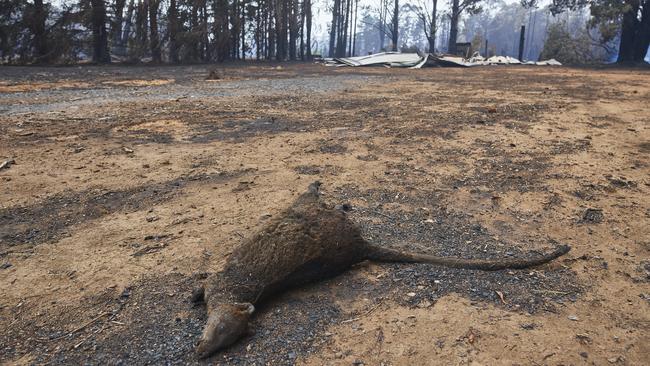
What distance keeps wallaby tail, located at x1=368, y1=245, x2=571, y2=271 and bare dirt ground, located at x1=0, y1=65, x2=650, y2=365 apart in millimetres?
65

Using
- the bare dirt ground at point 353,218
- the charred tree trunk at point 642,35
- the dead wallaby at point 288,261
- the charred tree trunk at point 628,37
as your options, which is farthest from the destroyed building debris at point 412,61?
the dead wallaby at point 288,261

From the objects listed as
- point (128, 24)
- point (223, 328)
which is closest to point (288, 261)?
point (223, 328)

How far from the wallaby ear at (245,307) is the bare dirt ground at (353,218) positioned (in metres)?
0.12

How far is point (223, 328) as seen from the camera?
2035mm

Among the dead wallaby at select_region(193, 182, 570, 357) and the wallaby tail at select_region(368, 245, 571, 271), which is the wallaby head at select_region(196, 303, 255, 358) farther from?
the wallaby tail at select_region(368, 245, 571, 271)

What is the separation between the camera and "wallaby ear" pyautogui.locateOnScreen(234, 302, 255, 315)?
83.4 inches

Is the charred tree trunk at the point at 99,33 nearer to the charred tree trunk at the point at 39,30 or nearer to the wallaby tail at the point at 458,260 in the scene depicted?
the charred tree trunk at the point at 39,30

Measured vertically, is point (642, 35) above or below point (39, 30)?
above

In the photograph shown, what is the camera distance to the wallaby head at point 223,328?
2.01m

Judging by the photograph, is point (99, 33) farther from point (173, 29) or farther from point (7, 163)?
point (7, 163)

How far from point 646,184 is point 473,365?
3194mm

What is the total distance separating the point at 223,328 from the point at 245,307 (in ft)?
0.51

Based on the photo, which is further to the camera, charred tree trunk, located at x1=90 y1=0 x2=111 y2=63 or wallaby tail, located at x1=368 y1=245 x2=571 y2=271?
charred tree trunk, located at x1=90 y1=0 x2=111 y2=63

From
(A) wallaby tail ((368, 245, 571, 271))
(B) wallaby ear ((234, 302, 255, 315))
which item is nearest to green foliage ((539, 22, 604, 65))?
(A) wallaby tail ((368, 245, 571, 271))
